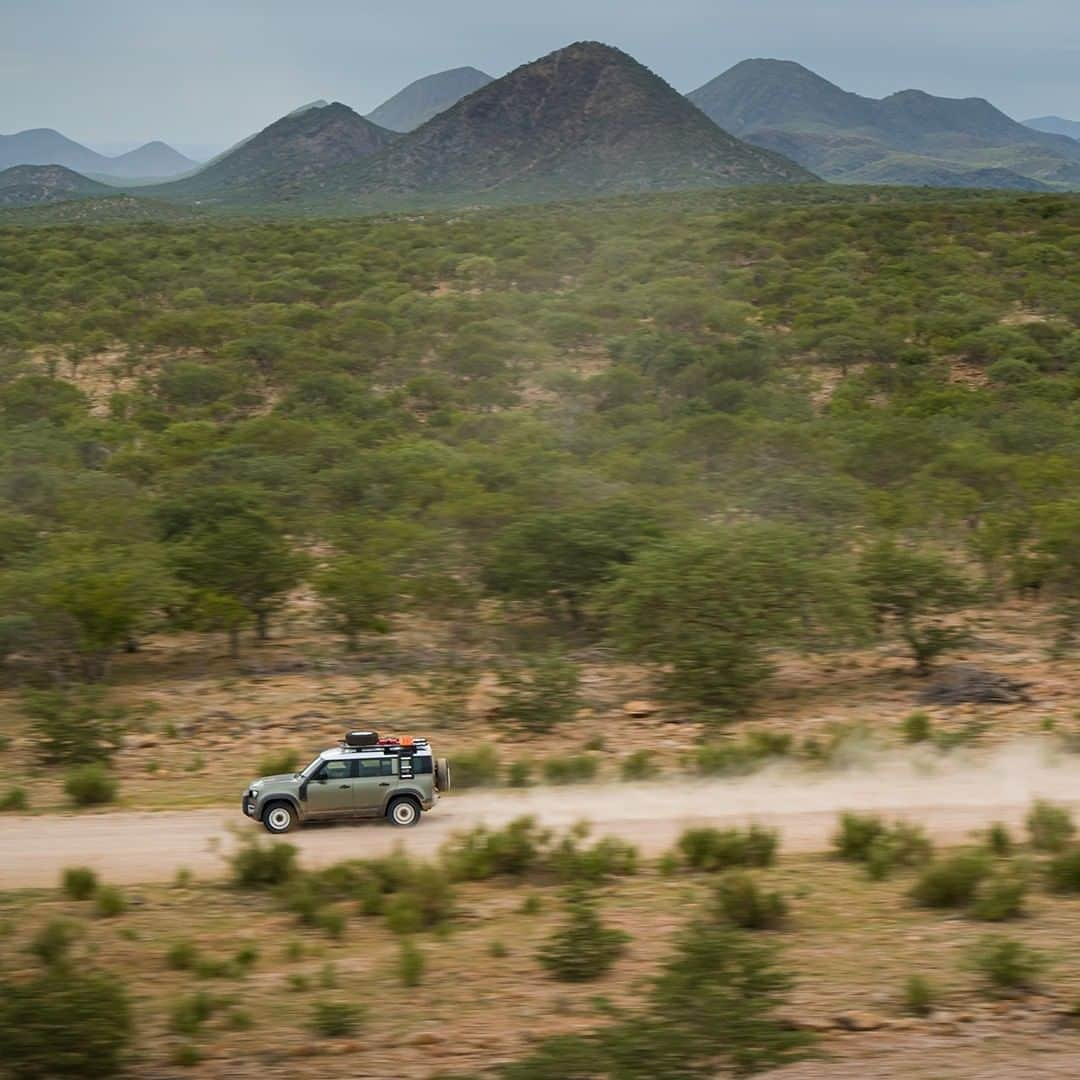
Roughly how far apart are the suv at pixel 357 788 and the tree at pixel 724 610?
5.70 m

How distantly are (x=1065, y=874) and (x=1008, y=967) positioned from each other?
8.87ft

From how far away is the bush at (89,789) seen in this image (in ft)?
51.2

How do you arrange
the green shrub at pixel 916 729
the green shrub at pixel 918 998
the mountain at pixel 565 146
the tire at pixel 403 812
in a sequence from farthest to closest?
the mountain at pixel 565 146
the green shrub at pixel 916 729
the tire at pixel 403 812
the green shrub at pixel 918 998

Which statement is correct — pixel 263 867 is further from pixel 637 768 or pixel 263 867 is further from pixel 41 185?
pixel 41 185

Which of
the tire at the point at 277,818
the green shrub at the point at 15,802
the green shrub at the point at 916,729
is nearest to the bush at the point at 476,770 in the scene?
the tire at the point at 277,818

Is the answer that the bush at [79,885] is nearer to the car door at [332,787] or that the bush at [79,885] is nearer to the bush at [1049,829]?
the car door at [332,787]

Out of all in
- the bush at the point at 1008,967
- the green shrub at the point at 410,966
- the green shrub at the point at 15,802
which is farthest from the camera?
the green shrub at the point at 15,802

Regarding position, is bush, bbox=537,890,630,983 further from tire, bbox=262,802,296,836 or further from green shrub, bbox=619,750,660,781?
green shrub, bbox=619,750,660,781

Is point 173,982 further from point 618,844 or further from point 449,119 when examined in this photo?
point 449,119

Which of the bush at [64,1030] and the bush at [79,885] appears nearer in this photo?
the bush at [64,1030]

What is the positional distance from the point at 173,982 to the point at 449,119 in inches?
6026

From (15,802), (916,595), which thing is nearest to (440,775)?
(15,802)

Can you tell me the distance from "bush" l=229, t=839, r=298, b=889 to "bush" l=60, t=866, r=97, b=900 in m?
1.24

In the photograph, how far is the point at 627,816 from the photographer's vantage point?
14.8 meters
